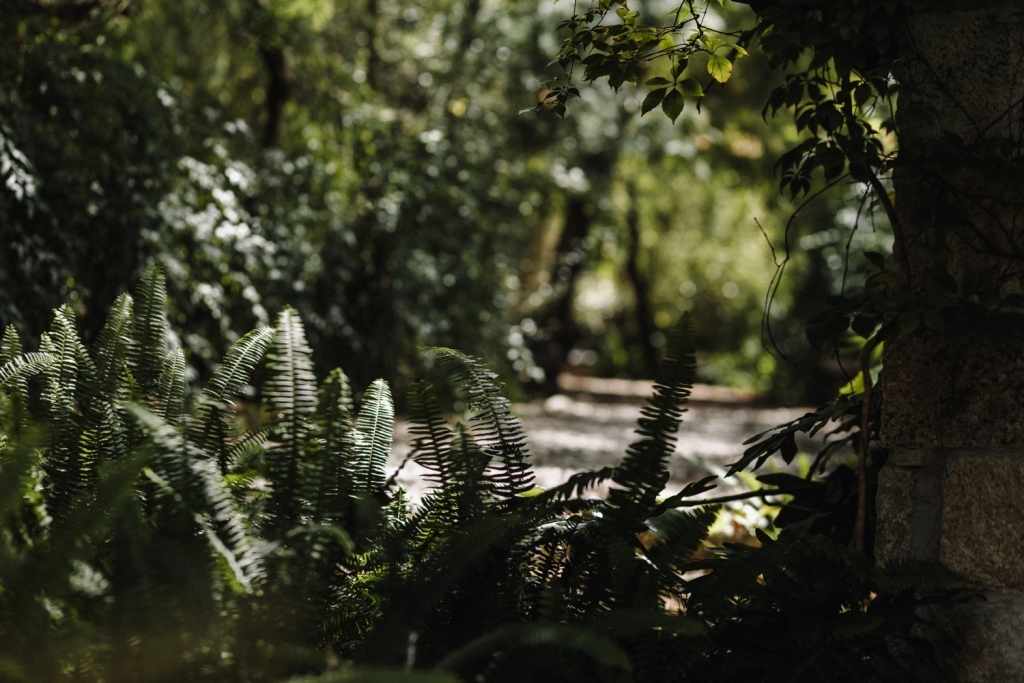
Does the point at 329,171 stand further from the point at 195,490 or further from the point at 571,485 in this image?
the point at 195,490

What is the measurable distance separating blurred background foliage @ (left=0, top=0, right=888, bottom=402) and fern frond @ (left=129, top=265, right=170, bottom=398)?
154 centimetres

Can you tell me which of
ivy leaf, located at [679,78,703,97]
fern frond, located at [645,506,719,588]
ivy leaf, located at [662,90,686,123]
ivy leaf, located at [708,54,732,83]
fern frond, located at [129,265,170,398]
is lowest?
fern frond, located at [645,506,719,588]

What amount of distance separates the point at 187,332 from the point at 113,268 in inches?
23.5

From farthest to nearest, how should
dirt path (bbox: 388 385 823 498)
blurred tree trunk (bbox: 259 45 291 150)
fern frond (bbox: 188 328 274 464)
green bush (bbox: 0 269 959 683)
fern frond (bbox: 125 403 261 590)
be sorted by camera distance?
1. blurred tree trunk (bbox: 259 45 291 150)
2. dirt path (bbox: 388 385 823 498)
3. fern frond (bbox: 188 328 274 464)
4. fern frond (bbox: 125 403 261 590)
5. green bush (bbox: 0 269 959 683)

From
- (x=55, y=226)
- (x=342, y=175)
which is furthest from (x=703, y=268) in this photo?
(x=55, y=226)

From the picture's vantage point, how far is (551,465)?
5.55 metres

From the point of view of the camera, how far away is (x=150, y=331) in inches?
86.5

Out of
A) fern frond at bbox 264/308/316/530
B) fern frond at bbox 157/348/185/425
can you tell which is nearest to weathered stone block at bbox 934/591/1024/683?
fern frond at bbox 264/308/316/530

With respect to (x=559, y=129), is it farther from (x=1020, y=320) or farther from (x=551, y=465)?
(x=1020, y=320)

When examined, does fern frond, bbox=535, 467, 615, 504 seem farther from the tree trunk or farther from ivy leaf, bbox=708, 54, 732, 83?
ivy leaf, bbox=708, 54, 732, 83

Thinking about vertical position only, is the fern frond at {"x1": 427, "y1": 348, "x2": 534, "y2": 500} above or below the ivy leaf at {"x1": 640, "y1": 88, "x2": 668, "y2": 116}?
below

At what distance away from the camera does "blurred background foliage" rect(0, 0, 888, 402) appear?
435 cm

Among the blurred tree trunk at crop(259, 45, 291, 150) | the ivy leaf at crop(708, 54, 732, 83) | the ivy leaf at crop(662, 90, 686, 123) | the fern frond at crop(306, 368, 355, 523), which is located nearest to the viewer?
the fern frond at crop(306, 368, 355, 523)

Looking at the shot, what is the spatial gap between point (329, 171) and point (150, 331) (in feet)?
13.9
